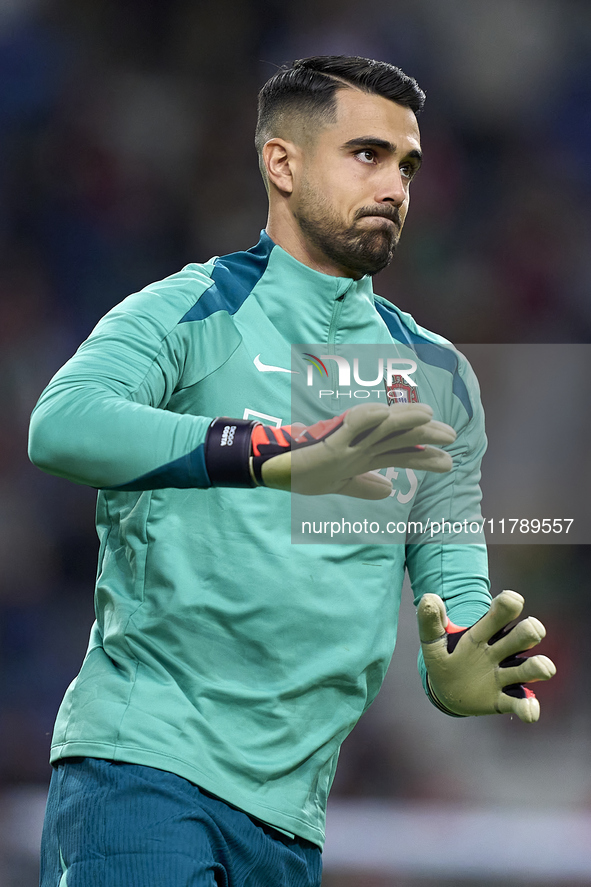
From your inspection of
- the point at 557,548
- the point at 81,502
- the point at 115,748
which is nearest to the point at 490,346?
the point at 557,548

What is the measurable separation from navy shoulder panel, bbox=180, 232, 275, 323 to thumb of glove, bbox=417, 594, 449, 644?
2.00ft

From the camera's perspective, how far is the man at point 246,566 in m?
1.31

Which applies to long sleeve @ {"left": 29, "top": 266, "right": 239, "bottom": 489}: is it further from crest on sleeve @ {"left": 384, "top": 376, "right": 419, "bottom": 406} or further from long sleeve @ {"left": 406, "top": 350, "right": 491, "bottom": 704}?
long sleeve @ {"left": 406, "top": 350, "right": 491, "bottom": 704}

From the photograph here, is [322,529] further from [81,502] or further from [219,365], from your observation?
[81,502]

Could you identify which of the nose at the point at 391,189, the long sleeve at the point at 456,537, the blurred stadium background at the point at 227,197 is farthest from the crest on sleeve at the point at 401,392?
the blurred stadium background at the point at 227,197

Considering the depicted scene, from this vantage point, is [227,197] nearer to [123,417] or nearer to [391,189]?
[391,189]

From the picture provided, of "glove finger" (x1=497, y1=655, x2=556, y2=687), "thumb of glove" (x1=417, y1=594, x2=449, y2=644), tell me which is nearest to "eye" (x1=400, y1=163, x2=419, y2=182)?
"thumb of glove" (x1=417, y1=594, x2=449, y2=644)

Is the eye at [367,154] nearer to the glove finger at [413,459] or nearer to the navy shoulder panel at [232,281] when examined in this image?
the navy shoulder panel at [232,281]

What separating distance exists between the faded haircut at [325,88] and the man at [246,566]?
21mm

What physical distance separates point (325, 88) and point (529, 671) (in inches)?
47.8

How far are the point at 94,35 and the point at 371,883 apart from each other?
10.7 feet

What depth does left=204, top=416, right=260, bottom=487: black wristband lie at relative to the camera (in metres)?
1.28

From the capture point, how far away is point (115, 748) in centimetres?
150

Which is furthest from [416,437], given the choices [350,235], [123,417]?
[350,235]
